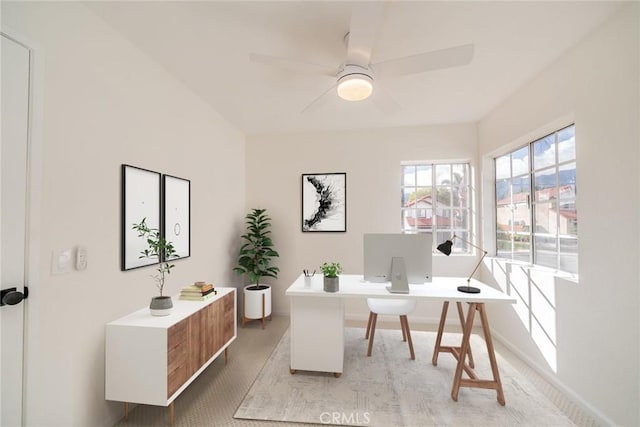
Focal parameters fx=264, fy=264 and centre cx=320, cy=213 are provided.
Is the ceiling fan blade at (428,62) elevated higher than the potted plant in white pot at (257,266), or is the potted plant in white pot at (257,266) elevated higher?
the ceiling fan blade at (428,62)

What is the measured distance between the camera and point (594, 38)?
1.87 m

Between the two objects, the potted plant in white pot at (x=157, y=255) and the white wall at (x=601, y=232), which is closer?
the white wall at (x=601, y=232)

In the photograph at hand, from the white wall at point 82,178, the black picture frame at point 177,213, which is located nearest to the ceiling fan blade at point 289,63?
the white wall at point 82,178

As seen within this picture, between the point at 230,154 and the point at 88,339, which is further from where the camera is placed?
the point at 230,154

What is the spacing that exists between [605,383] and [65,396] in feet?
11.3

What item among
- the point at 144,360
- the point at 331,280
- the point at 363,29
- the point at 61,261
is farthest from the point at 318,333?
the point at 363,29

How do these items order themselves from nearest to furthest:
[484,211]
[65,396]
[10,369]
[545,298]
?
1. [10,369]
2. [65,396]
3. [545,298]
4. [484,211]

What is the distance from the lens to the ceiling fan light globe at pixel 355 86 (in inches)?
70.2

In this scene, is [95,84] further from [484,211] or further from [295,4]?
[484,211]

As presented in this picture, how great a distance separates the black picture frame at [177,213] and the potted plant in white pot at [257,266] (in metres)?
1.03

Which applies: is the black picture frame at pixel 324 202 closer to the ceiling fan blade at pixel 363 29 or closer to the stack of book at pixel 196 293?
the stack of book at pixel 196 293

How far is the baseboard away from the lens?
5.96ft

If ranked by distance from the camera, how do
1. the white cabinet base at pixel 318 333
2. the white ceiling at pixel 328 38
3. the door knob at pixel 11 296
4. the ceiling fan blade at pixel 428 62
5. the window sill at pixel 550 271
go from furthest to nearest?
the white cabinet base at pixel 318 333
the window sill at pixel 550 271
the white ceiling at pixel 328 38
the ceiling fan blade at pixel 428 62
the door knob at pixel 11 296

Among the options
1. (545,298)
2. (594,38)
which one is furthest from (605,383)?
(594,38)
